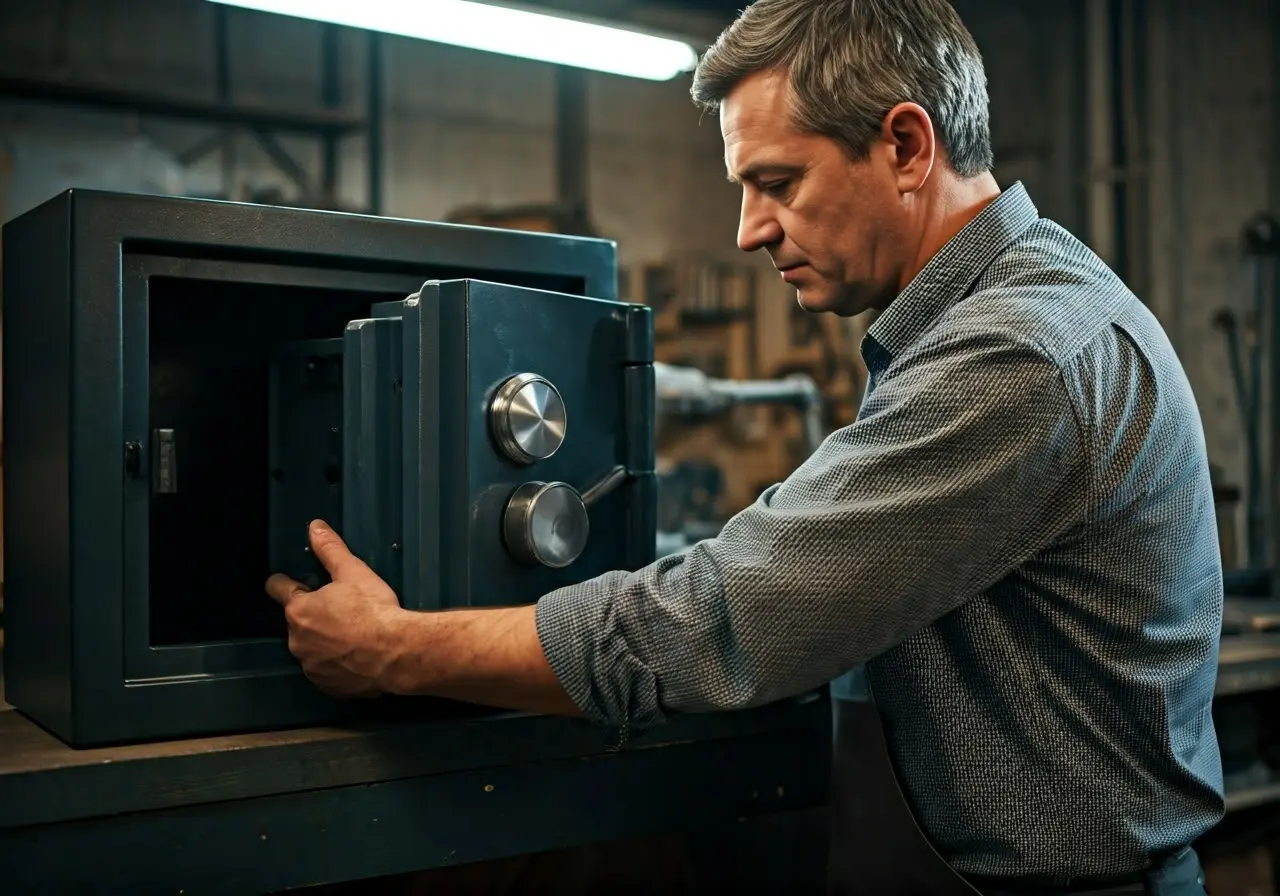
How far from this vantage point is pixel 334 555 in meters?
0.91

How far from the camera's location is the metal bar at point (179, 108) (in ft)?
10.2

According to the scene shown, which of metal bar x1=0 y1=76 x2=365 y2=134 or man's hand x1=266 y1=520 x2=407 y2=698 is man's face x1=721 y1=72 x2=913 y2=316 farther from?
metal bar x1=0 y1=76 x2=365 y2=134

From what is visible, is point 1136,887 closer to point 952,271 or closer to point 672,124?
point 952,271

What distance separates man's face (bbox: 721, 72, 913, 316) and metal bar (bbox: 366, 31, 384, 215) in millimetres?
3162

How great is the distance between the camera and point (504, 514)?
88 centimetres

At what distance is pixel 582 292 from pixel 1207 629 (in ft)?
1.81

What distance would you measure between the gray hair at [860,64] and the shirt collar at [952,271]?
56 millimetres

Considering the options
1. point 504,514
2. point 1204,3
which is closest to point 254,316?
point 504,514

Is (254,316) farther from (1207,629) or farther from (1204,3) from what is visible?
(1204,3)

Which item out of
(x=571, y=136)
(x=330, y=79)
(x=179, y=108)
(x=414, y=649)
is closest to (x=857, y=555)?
(x=414, y=649)

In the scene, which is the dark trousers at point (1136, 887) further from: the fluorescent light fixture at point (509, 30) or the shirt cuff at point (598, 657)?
the fluorescent light fixture at point (509, 30)

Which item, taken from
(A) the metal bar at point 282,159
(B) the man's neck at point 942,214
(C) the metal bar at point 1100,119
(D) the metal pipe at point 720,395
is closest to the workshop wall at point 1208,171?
(C) the metal bar at point 1100,119

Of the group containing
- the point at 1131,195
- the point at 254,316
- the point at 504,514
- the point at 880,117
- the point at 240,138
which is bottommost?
the point at 504,514

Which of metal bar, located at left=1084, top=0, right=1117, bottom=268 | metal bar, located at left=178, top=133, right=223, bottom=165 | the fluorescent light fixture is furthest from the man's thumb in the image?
Answer: metal bar, located at left=178, top=133, right=223, bottom=165
